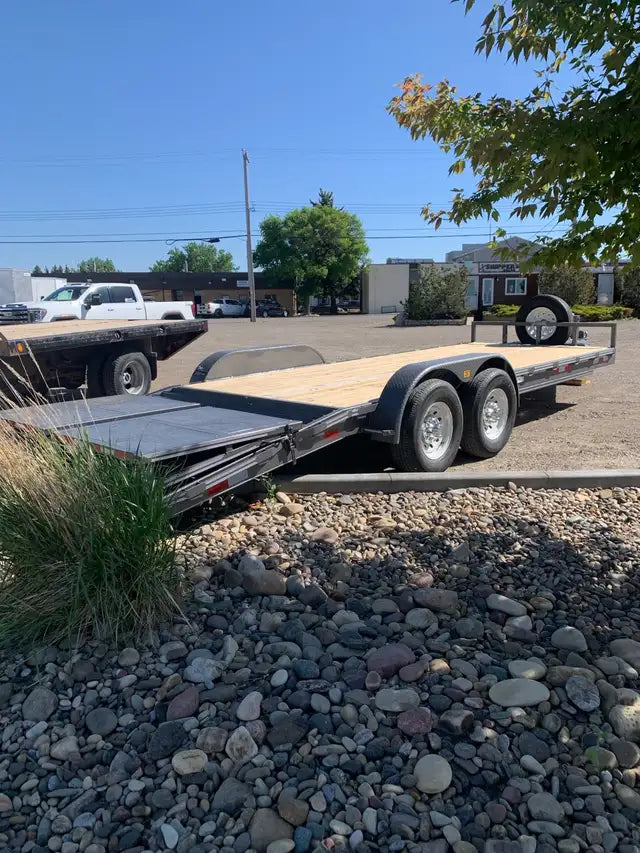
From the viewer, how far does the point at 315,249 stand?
62000 mm

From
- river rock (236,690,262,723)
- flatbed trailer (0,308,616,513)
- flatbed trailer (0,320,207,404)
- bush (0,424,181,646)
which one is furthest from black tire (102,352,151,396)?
river rock (236,690,262,723)

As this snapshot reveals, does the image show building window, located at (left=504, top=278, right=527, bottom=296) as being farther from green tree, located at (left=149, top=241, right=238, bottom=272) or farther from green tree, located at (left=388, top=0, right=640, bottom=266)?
green tree, located at (left=149, top=241, right=238, bottom=272)

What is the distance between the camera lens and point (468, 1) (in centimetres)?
326

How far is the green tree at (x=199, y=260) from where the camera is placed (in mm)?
122562

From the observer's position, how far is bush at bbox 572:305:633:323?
34.2 meters

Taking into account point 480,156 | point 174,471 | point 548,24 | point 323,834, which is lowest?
point 323,834

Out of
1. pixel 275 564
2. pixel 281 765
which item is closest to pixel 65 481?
pixel 275 564

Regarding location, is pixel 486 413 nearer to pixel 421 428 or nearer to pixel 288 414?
pixel 421 428

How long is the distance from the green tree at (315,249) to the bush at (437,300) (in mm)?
23837

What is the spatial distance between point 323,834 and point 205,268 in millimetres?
125202

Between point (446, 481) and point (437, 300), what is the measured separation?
111ft

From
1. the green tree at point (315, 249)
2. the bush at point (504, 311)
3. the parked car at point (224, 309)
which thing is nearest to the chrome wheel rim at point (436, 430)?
the bush at point (504, 311)

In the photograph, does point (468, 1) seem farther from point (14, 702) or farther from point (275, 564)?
point (14, 702)

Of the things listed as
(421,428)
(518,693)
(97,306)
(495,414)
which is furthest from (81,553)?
(97,306)
